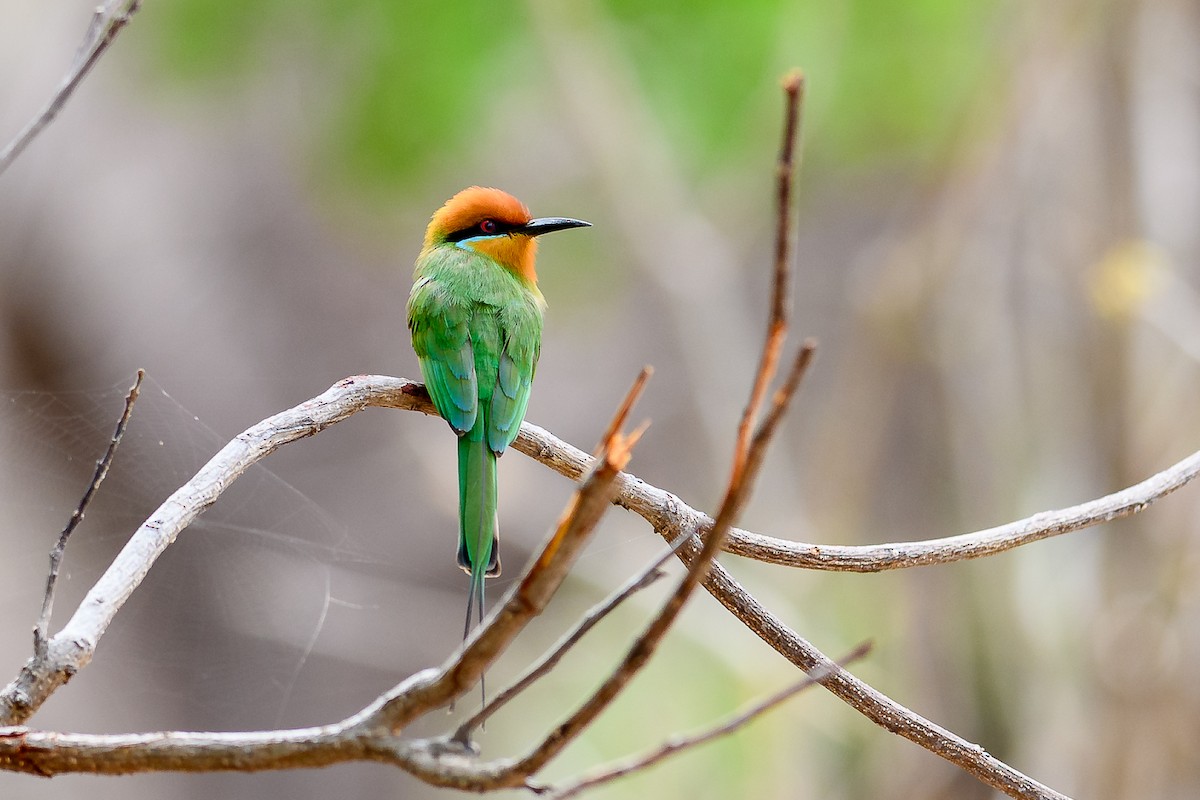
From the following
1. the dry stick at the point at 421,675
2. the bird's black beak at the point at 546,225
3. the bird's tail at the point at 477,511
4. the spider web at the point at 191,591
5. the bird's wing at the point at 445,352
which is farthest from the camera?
the spider web at the point at 191,591

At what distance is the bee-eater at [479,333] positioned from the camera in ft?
5.34

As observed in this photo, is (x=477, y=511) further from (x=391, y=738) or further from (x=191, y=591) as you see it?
(x=191, y=591)

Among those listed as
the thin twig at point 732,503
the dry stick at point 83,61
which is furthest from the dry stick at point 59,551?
the thin twig at point 732,503

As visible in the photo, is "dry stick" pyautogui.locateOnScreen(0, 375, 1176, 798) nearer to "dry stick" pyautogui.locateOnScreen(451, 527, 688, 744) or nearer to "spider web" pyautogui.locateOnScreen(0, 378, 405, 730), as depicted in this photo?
"dry stick" pyautogui.locateOnScreen(451, 527, 688, 744)

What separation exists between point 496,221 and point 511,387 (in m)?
0.53

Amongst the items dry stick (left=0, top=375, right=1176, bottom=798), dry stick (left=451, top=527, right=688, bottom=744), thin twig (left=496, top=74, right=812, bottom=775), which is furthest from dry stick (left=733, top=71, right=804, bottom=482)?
dry stick (left=0, top=375, right=1176, bottom=798)

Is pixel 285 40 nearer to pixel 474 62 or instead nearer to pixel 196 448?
pixel 474 62

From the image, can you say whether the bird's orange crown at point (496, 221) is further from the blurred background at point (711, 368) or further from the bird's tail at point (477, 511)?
the blurred background at point (711, 368)

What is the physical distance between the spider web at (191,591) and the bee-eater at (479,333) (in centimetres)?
143

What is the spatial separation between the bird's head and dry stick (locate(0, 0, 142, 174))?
0.77 m

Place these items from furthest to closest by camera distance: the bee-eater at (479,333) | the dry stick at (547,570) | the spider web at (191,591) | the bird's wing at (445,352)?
the spider web at (191,591)
the bird's wing at (445,352)
the bee-eater at (479,333)
the dry stick at (547,570)

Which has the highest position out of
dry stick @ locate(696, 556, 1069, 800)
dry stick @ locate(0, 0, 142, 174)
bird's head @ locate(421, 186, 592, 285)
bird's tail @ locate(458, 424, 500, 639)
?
bird's head @ locate(421, 186, 592, 285)

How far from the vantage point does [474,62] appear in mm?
4340

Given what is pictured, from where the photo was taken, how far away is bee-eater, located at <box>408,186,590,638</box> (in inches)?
64.1
